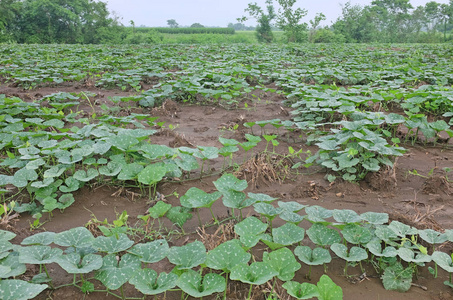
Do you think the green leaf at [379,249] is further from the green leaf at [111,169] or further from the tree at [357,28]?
the tree at [357,28]

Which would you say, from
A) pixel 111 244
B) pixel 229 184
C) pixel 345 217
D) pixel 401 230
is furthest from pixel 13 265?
pixel 401 230

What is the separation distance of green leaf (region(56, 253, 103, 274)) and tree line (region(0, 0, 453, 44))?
28.1 meters

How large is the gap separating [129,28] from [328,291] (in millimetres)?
44769

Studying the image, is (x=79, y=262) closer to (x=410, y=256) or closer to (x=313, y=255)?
(x=313, y=255)

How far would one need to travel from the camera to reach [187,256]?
1902 millimetres

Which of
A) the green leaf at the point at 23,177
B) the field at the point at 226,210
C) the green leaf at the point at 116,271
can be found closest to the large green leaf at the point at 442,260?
the field at the point at 226,210

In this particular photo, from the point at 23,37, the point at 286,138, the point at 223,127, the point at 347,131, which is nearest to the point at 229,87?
the point at 223,127

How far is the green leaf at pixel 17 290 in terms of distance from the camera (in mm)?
1560

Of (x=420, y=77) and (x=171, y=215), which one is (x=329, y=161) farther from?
(x=420, y=77)

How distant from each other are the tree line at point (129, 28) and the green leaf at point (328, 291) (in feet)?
93.9

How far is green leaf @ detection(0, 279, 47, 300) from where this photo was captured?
1560 mm

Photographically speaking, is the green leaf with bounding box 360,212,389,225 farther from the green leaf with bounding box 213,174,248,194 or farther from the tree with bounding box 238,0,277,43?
the tree with bounding box 238,0,277,43

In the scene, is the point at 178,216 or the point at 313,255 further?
the point at 178,216

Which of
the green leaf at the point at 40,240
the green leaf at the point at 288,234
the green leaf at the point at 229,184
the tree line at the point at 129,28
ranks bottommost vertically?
the green leaf at the point at 40,240
